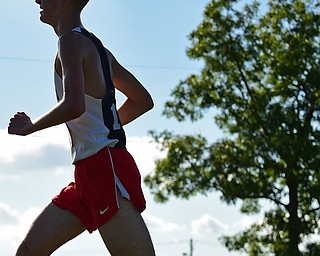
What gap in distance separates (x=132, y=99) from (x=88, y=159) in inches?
26.3

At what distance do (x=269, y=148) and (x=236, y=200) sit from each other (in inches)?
72.6

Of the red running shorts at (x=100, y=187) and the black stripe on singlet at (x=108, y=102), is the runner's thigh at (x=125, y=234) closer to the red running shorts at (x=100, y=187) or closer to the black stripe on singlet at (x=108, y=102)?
the red running shorts at (x=100, y=187)

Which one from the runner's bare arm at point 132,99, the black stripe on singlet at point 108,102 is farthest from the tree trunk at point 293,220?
the black stripe on singlet at point 108,102

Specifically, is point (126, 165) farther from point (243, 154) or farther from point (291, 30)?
point (291, 30)

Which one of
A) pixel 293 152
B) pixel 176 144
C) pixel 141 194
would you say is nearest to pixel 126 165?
pixel 141 194

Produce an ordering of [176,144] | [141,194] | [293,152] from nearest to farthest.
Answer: [141,194] → [293,152] → [176,144]

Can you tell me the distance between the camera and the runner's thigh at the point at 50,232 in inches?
165

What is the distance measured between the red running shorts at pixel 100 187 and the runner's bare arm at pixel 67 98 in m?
0.29

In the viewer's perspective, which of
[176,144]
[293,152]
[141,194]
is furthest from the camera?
[176,144]

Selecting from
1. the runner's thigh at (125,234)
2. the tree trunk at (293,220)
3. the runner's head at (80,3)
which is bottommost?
the runner's thigh at (125,234)

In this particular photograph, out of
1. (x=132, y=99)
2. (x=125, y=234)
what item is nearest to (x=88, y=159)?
(x=125, y=234)

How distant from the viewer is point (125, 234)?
4.08m

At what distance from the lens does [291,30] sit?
1221 inches

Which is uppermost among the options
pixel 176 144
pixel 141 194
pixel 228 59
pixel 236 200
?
pixel 228 59
